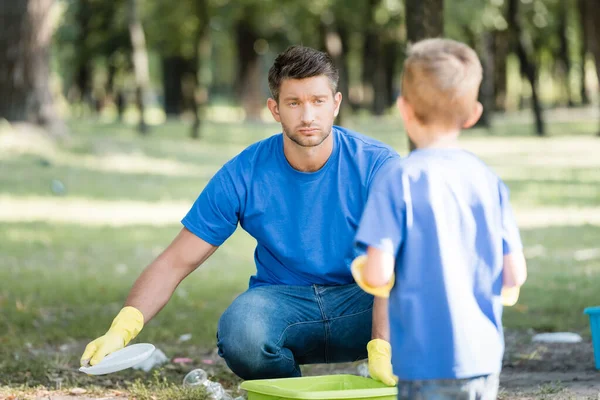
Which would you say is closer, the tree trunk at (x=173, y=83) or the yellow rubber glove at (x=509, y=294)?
the yellow rubber glove at (x=509, y=294)

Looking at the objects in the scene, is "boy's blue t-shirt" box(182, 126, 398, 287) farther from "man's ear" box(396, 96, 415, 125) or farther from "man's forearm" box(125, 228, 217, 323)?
"man's ear" box(396, 96, 415, 125)

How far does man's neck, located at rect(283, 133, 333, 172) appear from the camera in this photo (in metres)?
4.45

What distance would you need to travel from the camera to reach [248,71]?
1415 inches

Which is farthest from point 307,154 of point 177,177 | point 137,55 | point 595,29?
point 137,55

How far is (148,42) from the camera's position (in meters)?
35.4

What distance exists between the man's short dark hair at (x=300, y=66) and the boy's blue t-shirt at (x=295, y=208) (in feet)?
1.09

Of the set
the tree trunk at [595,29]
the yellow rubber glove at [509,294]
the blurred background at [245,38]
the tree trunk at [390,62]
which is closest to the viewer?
the yellow rubber glove at [509,294]

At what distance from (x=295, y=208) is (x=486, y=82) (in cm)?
2676

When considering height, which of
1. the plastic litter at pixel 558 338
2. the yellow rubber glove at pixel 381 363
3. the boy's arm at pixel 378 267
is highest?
the boy's arm at pixel 378 267

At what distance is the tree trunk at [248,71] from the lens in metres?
35.0

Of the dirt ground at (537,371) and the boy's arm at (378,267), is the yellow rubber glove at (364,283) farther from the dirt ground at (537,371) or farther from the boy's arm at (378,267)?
the dirt ground at (537,371)

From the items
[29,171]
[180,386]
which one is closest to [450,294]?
[180,386]

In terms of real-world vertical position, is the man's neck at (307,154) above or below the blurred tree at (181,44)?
below

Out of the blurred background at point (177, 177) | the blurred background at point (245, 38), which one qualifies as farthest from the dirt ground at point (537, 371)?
the blurred background at point (245, 38)
